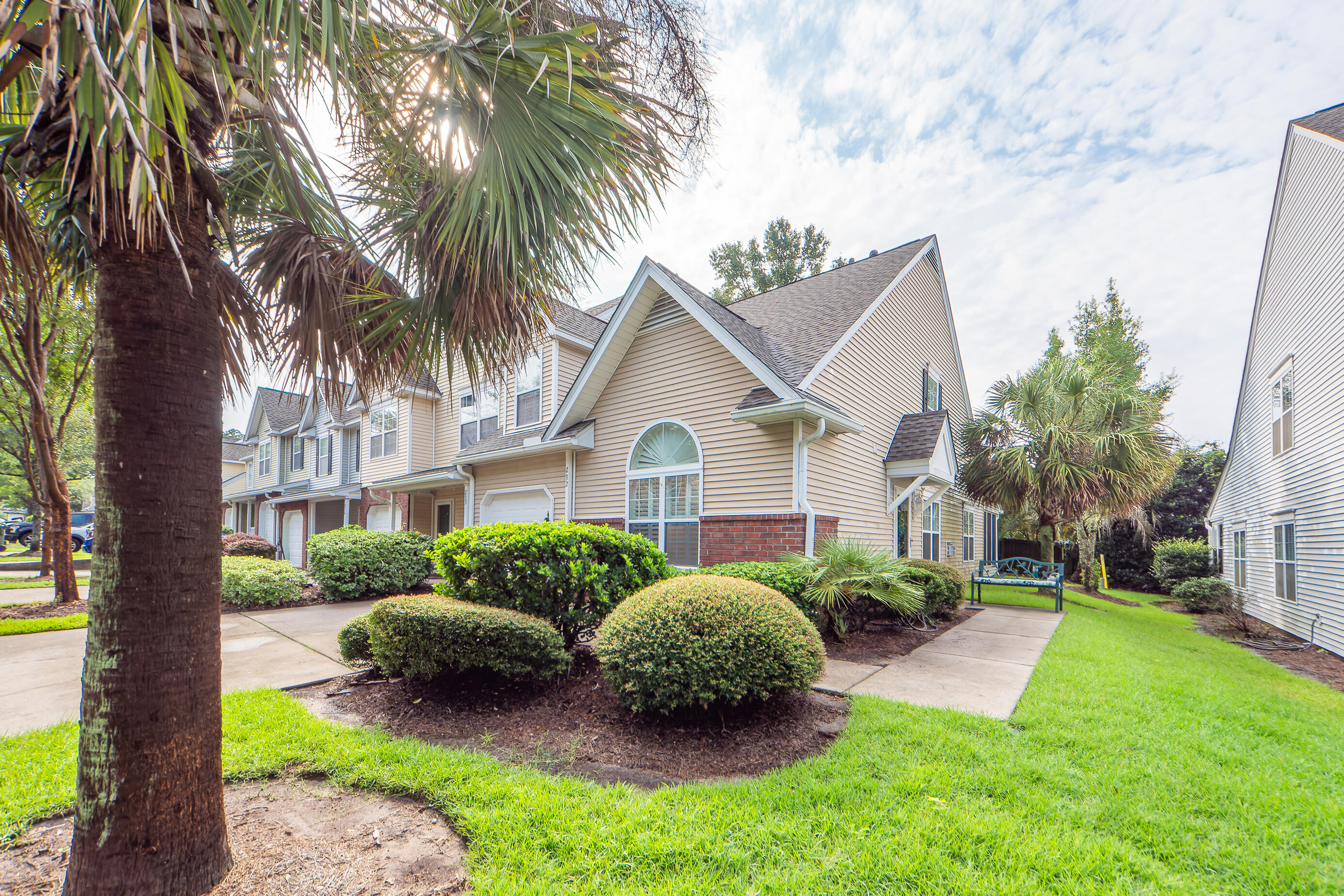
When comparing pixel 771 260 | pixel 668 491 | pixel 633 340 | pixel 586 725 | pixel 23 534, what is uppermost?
pixel 771 260

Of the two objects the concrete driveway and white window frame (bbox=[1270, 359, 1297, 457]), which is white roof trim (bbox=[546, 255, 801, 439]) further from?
white window frame (bbox=[1270, 359, 1297, 457])

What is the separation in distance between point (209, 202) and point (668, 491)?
8.12m

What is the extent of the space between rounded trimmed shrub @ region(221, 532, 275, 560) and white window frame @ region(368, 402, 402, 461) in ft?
12.4

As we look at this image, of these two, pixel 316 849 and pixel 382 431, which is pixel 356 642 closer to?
pixel 316 849

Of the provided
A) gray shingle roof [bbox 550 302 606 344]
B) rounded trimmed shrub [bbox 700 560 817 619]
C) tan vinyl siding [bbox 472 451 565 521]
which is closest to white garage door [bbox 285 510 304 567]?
tan vinyl siding [bbox 472 451 565 521]

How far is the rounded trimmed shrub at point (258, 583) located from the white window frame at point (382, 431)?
6.63 metres

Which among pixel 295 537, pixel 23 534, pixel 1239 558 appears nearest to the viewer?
pixel 1239 558

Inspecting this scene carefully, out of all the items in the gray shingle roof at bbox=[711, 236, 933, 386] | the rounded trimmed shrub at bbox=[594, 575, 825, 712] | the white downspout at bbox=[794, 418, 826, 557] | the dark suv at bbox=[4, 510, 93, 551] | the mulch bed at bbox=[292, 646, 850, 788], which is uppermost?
the gray shingle roof at bbox=[711, 236, 933, 386]

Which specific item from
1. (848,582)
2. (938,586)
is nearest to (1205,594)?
(938,586)

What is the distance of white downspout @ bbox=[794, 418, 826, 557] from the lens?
8539 mm

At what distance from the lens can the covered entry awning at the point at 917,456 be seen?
1140 cm

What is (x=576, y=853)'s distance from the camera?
2.60 m

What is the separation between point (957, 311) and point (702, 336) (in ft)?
58.3

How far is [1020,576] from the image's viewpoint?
1375 cm
